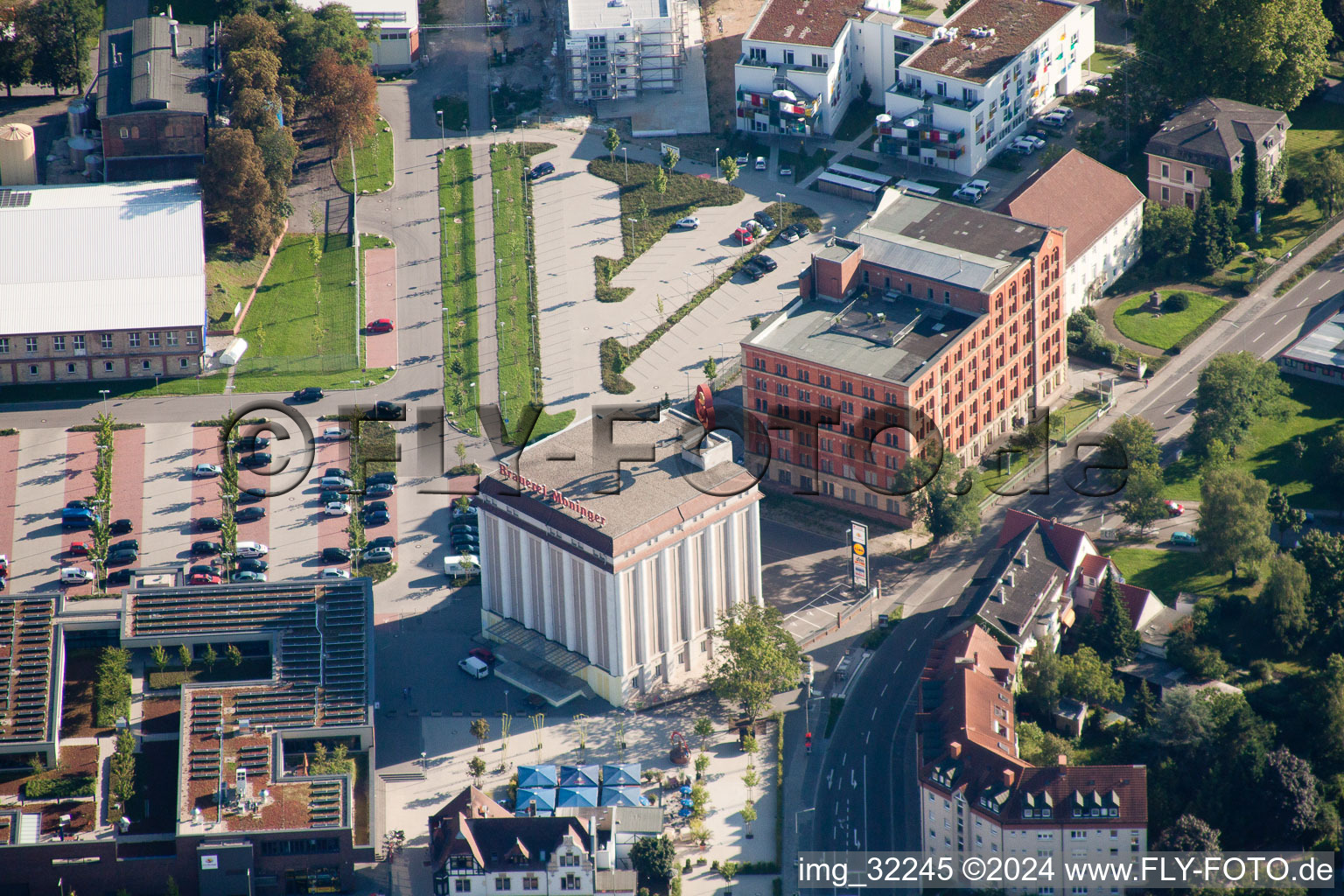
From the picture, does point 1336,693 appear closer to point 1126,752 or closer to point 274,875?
point 1126,752

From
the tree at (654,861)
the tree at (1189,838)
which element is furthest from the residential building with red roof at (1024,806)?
the tree at (654,861)

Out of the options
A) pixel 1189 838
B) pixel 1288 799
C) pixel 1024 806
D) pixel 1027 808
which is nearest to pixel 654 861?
pixel 1024 806

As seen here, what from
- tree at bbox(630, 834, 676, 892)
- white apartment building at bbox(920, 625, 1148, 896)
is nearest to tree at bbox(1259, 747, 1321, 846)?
white apartment building at bbox(920, 625, 1148, 896)

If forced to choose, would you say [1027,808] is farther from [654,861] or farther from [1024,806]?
[654,861]

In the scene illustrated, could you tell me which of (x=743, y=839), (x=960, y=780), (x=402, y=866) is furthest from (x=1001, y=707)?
(x=402, y=866)

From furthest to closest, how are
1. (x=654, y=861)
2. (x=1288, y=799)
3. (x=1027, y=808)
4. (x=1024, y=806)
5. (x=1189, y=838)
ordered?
(x=1288, y=799) → (x=654, y=861) → (x=1189, y=838) → (x=1024, y=806) → (x=1027, y=808)
